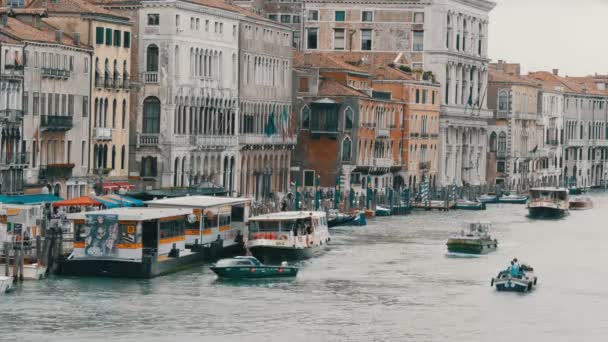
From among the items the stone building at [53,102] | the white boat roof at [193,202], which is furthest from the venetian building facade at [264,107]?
the white boat roof at [193,202]

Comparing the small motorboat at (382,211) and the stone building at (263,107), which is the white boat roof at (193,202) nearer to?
the stone building at (263,107)

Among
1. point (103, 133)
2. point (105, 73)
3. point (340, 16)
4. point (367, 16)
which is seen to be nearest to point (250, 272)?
point (103, 133)

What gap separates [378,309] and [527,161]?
225 feet

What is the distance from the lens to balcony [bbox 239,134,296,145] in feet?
256

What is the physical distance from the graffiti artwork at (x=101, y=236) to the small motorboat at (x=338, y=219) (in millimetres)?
21465

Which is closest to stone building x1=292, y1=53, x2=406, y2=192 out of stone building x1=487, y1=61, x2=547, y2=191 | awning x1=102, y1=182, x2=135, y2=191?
awning x1=102, y1=182, x2=135, y2=191

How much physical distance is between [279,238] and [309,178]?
27.5 meters

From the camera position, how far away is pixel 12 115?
194 feet

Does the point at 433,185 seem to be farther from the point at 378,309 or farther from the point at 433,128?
the point at 378,309

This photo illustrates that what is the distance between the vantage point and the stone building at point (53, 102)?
199 ft

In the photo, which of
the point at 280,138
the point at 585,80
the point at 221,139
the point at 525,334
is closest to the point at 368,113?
the point at 280,138

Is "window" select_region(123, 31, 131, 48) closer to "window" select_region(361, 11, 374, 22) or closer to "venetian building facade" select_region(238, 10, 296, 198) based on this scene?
"venetian building facade" select_region(238, 10, 296, 198)

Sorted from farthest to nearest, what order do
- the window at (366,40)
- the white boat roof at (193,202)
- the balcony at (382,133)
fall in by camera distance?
the window at (366,40) → the balcony at (382,133) → the white boat roof at (193,202)

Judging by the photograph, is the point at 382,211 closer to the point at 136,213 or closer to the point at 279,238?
the point at 279,238
